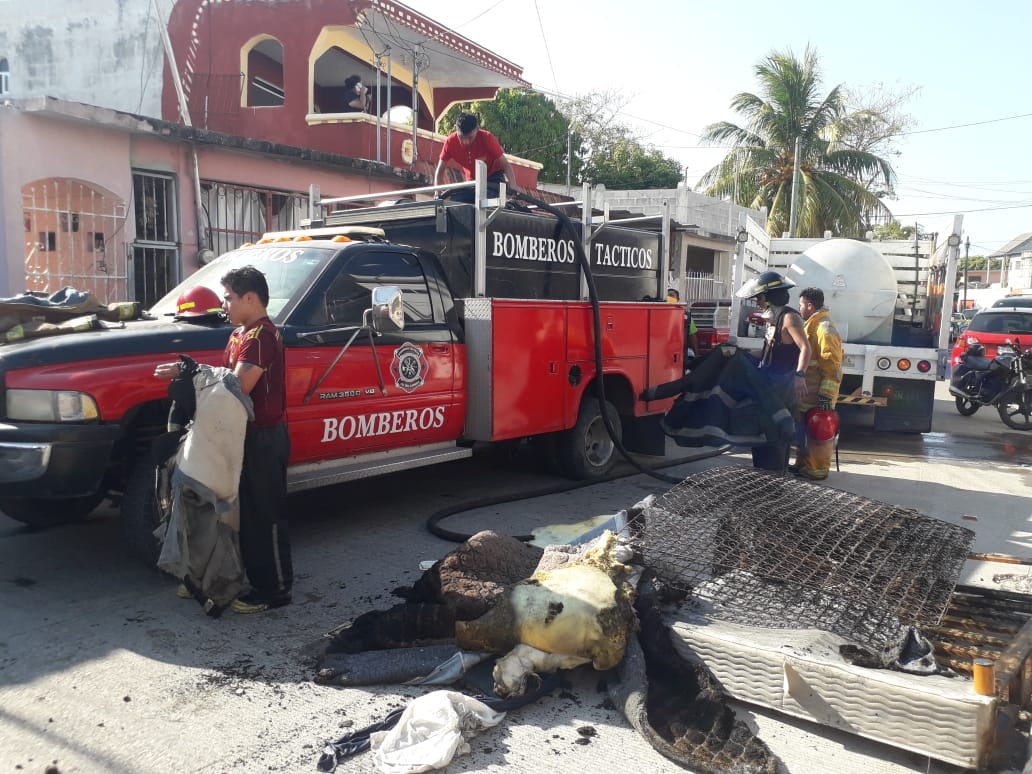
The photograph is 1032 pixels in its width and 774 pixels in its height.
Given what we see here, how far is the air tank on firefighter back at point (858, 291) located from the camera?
10.1 meters

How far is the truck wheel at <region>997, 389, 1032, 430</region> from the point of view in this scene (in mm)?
11992

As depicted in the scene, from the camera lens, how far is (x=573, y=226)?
7602 millimetres

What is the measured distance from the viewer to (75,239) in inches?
393

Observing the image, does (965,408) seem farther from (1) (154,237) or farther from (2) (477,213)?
(1) (154,237)

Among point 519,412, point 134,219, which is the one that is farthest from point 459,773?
point 134,219

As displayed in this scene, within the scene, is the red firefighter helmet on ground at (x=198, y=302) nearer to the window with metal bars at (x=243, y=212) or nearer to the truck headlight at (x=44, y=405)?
the truck headlight at (x=44, y=405)

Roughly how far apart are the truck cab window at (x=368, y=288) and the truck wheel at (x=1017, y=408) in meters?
9.77

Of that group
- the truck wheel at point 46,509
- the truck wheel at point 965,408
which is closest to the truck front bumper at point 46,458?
the truck wheel at point 46,509

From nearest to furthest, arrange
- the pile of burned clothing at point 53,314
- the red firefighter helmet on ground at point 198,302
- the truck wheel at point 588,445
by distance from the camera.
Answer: the pile of burned clothing at point 53,314, the red firefighter helmet on ground at point 198,302, the truck wheel at point 588,445

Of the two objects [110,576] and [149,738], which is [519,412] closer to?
[110,576]

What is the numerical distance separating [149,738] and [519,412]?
4.04 m

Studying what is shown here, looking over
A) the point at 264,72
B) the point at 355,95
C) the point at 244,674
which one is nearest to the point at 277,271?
the point at 244,674

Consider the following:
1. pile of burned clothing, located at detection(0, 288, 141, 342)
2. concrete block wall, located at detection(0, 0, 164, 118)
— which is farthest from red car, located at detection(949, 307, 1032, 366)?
concrete block wall, located at detection(0, 0, 164, 118)

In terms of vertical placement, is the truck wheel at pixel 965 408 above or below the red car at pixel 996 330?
below
